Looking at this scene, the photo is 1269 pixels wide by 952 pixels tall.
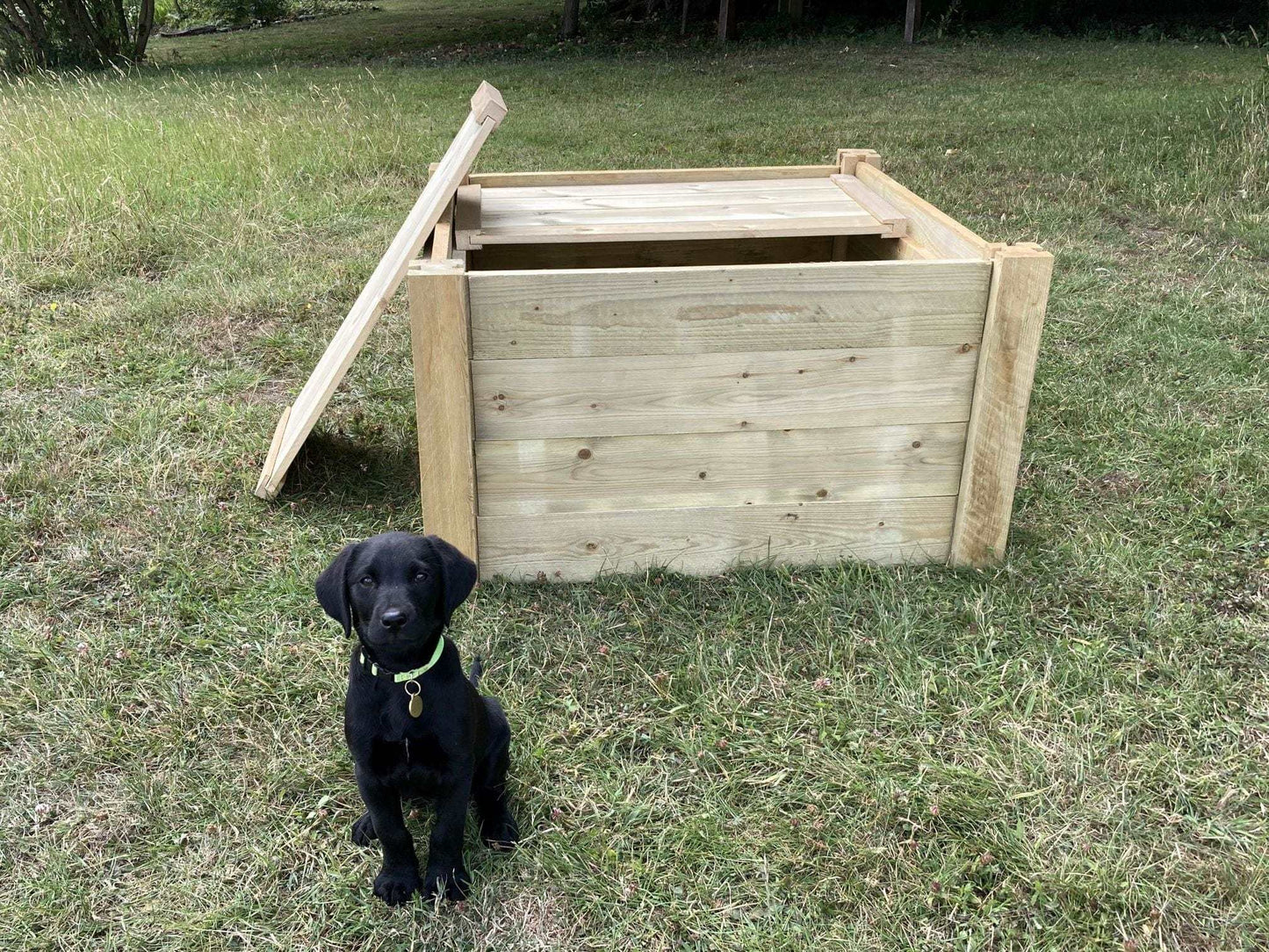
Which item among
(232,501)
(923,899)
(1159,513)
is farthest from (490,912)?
(1159,513)

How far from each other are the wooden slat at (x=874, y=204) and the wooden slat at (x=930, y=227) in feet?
0.16

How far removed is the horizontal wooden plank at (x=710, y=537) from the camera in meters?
3.02

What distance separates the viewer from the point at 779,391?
9.43ft

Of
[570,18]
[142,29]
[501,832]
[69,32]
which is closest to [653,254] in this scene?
[501,832]

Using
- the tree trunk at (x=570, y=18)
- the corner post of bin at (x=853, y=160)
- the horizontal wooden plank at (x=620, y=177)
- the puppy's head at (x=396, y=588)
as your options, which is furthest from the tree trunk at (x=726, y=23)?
the puppy's head at (x=396, y=588)

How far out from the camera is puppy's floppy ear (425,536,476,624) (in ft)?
6.26

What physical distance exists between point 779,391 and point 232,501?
2.02 m

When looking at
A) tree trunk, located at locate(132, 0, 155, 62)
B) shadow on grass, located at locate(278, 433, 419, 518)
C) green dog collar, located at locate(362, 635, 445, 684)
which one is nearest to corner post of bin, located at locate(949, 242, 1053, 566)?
green dog collar, located at locate(362, 635, 445, 684)

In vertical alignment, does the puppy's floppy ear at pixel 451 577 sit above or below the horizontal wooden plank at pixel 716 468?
above

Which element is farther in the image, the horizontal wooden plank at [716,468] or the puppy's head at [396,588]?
the horizontal wooden plank at [716,468]

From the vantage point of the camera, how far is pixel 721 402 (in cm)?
288

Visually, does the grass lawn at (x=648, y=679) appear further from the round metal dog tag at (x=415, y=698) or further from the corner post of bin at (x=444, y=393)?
the round metal dog tag at (x=415, y=698)

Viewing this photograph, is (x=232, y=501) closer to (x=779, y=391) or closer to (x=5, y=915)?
(x=5, y=915)

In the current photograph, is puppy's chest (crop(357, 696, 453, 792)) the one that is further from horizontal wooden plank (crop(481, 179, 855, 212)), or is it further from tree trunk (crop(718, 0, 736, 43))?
tree trunk (crop(718, 0, 736, 43))
